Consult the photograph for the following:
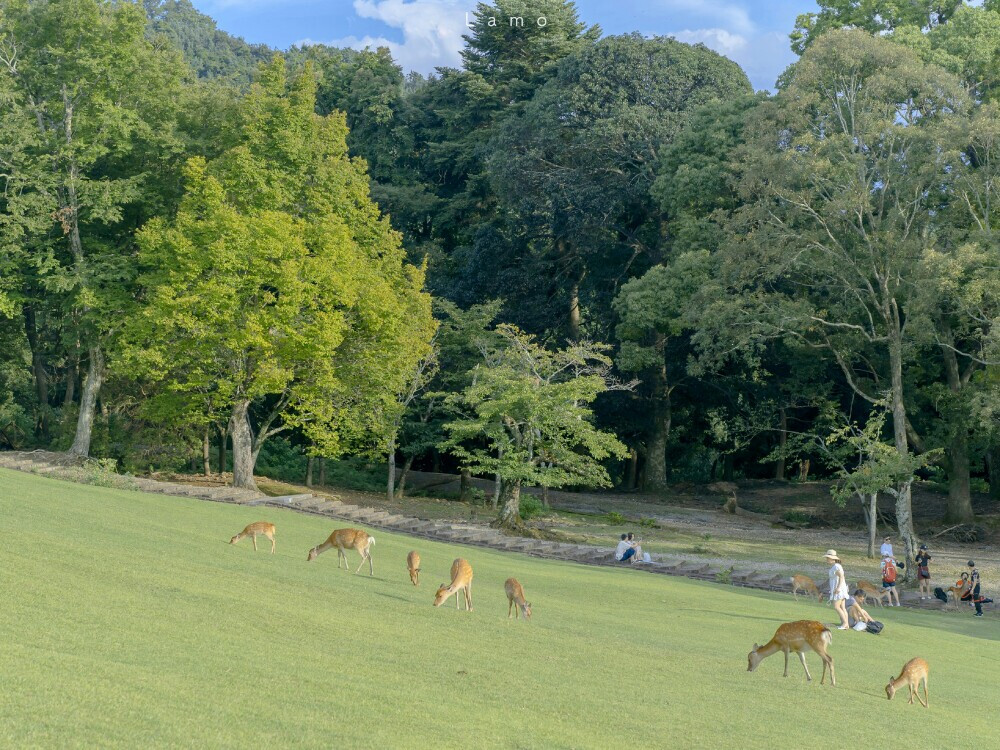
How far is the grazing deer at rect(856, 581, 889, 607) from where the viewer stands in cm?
2202

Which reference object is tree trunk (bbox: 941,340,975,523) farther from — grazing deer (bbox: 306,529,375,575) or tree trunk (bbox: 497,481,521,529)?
grazing deer (bbox: 306,529,375,575)

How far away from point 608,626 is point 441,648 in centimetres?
471

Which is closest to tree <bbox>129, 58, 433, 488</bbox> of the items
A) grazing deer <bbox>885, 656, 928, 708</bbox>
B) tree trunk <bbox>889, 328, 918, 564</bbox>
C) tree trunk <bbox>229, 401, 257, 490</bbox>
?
tree trunk <bbox>229, 401, 257, 490</bbox>

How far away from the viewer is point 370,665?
9.82m

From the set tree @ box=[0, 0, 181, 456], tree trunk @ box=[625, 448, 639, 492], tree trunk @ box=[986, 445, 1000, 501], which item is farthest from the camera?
tree trunk @ box=[625, 448, 639, 492]

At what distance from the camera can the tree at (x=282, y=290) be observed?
34.8 m

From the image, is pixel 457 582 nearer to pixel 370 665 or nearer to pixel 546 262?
pixel 370 665

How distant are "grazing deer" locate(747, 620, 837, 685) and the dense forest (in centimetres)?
1931

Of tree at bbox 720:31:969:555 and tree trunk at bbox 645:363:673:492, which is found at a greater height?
tree at bbox 720:31:969:555

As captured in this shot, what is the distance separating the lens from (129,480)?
1187 inches

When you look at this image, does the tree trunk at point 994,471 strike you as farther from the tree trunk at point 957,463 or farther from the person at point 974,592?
the person at point 974,592

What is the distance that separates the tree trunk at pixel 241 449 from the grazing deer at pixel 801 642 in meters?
26.1

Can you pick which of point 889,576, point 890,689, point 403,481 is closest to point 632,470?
point 403,481

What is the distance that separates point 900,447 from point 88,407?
28716 mm
